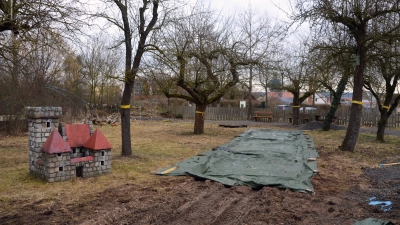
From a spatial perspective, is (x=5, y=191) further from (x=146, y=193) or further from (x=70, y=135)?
(x=146, y=193)

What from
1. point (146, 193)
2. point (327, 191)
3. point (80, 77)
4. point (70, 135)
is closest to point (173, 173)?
point (146, 193)

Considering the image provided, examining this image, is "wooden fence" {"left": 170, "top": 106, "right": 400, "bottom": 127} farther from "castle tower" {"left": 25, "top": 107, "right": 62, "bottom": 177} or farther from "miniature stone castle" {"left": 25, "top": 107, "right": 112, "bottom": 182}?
"castle tower" {"left": 25, "top": 107, "right": 62, "bottom": 177}

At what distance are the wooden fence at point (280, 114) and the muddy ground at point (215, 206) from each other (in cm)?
1761

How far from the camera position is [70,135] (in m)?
6.92

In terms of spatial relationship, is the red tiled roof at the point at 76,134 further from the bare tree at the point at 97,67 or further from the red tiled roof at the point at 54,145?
the bare tree at the point at 97,67

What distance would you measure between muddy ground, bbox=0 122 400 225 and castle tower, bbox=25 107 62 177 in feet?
5.53

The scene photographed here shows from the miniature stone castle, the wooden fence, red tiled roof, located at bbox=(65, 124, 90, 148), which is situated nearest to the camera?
the miniature stone castle

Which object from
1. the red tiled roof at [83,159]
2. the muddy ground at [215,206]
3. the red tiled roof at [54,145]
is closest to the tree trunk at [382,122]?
the muddy ground at [215,206]

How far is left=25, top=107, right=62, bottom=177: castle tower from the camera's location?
638 cm

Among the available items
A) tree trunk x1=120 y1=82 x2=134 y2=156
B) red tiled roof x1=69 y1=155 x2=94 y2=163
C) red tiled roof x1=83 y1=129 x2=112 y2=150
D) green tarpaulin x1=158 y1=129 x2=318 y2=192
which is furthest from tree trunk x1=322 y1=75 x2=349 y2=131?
red tiled roof x1=69 y1=155 x2=94 y2=163

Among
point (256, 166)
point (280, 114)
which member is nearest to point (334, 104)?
point (280, 114)

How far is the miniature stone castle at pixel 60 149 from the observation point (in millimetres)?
6082

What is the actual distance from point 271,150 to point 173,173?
3.88 metres

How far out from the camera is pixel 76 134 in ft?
23.0
